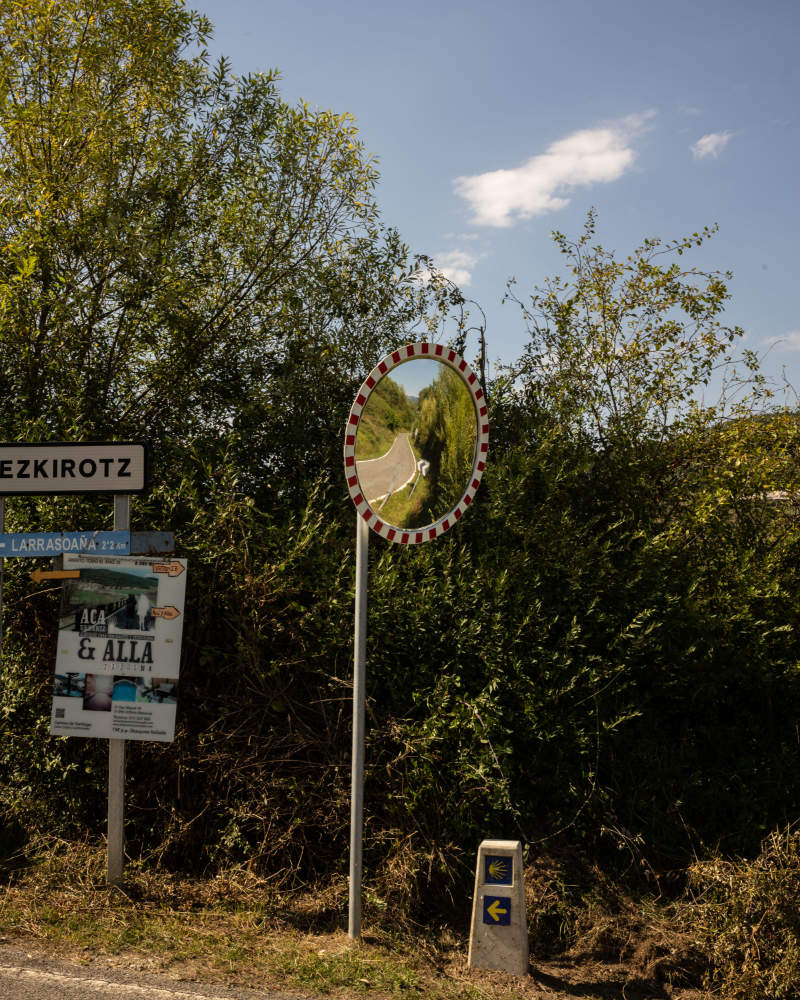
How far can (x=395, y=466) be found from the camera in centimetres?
452

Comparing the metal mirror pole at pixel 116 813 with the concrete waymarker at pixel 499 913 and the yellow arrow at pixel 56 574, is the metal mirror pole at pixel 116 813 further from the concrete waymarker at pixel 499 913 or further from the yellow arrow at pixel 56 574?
the concrete waymarker at pixel 499 913

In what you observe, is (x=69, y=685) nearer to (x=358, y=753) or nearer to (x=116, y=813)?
(x=116, y=813)

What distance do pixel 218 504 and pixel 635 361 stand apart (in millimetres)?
3912

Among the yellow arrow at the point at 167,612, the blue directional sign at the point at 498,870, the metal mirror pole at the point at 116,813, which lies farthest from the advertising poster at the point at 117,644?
the blue directional sign at the point at 498,870

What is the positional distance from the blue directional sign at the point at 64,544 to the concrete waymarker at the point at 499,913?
2.83m

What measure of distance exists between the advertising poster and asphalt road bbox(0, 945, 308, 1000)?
1314mm

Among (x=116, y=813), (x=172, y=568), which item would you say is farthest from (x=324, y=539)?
(x=116, y=813)

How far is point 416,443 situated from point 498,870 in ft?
7.41

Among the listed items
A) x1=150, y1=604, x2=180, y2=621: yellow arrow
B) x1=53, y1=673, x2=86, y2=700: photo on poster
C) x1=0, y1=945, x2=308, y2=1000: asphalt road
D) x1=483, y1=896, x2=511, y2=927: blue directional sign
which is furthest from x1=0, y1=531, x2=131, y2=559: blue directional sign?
x1=483, y1=896, x2=511, y2=927: blue directional sign

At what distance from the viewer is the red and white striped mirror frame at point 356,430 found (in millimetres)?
4387

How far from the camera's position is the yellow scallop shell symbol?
4.27 m

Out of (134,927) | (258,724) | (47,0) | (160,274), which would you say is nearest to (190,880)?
(134,927)

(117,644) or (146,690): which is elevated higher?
(117,644)

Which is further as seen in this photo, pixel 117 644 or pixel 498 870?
pixel 117 644
